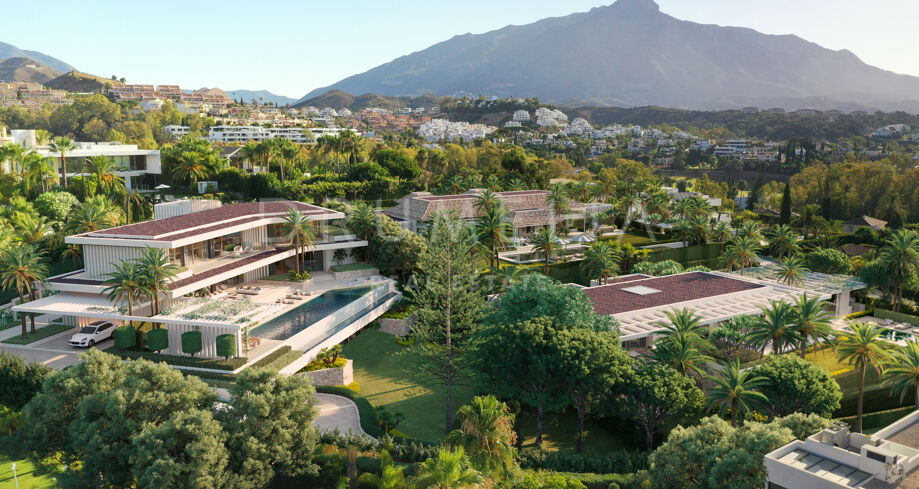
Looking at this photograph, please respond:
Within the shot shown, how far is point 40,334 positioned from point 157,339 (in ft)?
23.5

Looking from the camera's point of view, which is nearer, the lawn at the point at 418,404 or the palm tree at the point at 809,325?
the lawn at the point at 418,404

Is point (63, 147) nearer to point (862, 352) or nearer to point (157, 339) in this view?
point (157, 339)

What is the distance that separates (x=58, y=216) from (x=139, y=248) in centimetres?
2086

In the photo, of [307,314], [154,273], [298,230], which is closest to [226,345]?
[154,273]

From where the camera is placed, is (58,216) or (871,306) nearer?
(871,306)

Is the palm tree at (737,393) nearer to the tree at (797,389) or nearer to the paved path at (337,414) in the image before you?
the tree at (797,389)

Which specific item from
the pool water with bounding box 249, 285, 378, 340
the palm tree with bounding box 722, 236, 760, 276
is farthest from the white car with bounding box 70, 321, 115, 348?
the palm tree with bounding box 722, 236, 760, 276

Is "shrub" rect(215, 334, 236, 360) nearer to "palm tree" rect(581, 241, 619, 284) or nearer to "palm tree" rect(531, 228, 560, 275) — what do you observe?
"palm tree" rect(531, 228, 560, 275)

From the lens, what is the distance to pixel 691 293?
105 ft

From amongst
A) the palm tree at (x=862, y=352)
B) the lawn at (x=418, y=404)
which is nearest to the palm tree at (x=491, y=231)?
the lawn at (x=418, y=404)

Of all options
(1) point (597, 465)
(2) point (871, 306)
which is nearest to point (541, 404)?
(1) point (597, 465)

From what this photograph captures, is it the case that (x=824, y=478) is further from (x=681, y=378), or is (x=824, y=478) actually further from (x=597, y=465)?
(x=681, y=378)

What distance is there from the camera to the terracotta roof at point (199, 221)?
101 ft

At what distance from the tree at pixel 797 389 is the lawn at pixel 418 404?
5618 mm
